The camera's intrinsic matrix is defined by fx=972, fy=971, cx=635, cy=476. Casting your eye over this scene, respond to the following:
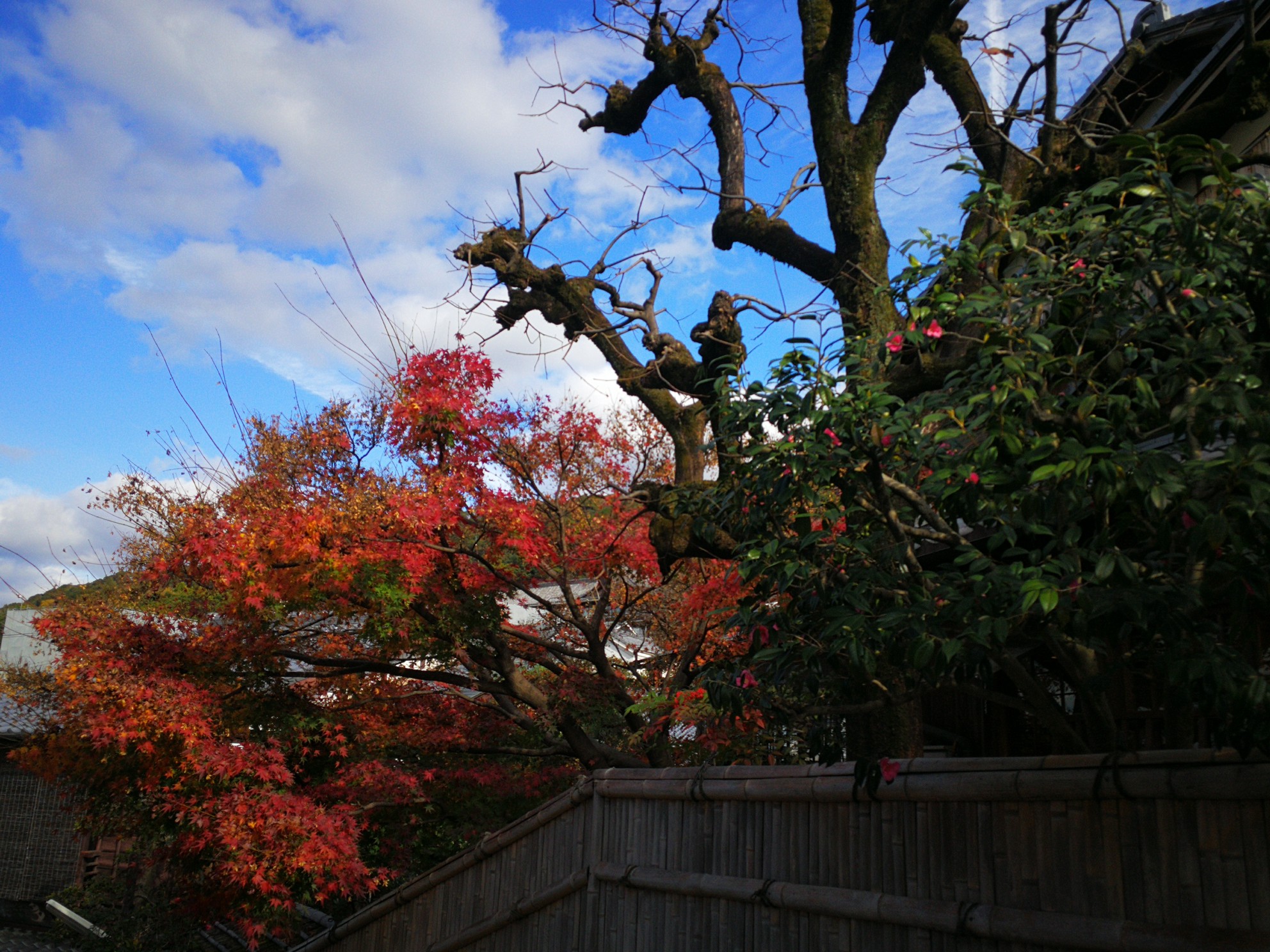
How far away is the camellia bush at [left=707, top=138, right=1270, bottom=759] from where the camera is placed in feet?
10.0

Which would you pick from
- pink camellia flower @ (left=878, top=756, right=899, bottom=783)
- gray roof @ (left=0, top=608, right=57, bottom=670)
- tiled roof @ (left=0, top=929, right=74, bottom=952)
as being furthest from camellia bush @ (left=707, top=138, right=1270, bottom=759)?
gray roof @ (left=0, top=608, right=57, bottom=670)

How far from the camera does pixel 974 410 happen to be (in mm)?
3918

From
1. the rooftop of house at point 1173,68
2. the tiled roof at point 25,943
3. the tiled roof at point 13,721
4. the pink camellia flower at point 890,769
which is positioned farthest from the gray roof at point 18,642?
the rooftop of house at point 1173,68

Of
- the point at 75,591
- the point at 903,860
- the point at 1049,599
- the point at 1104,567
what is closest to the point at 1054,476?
the point at 1104,567

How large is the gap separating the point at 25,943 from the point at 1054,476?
18.0m

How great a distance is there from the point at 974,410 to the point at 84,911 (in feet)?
59.2

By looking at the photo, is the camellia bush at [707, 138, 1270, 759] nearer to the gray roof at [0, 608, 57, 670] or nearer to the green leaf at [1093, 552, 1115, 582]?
the green leaf at [1093, 552, 1115, 582]

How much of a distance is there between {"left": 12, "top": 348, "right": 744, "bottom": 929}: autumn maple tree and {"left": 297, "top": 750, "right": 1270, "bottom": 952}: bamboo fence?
55.1 inches

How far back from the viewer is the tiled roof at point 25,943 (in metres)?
14.6

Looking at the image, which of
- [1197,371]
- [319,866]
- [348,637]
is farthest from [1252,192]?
[348,637]

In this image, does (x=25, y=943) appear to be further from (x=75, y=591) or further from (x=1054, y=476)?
(x=1054, y=476)

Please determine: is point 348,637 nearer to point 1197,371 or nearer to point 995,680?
point 995,680

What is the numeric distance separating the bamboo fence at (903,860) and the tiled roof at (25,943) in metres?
11.1

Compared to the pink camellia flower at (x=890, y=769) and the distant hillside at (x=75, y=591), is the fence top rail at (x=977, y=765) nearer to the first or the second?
the pink camellia flower at (x=890, y=769)
